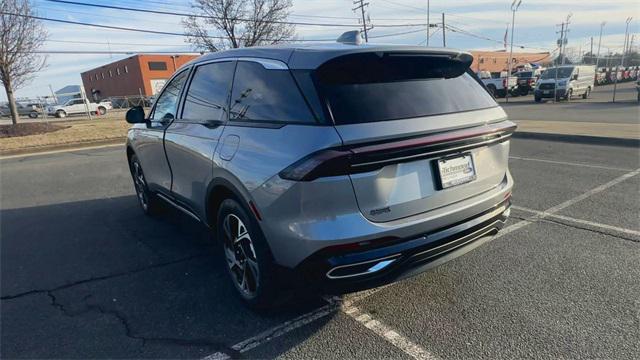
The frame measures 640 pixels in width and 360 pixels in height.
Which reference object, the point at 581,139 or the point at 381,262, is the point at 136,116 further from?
the point at 581,139

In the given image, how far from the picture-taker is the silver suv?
2.29 meters

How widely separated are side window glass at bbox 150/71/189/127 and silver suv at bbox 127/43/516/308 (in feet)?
3.41

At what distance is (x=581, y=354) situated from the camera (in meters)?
2.39

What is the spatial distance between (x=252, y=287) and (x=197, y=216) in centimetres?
106

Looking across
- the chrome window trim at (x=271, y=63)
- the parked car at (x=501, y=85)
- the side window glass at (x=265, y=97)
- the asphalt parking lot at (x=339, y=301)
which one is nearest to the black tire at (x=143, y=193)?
the asphalt parking lot at (x=339, y=301)

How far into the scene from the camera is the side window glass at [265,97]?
8.14ft

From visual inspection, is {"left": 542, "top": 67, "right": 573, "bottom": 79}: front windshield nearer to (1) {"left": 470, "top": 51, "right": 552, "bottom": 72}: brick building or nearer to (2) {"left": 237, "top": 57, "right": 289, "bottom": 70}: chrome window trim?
(2) {"left": 237, "top": 57, "right": 289, "bottom": 70}: chrome window trim

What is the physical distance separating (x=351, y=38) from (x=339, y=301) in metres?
2.05

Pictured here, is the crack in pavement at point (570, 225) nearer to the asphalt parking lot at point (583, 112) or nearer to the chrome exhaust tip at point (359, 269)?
the chrome exhaust tip at point (359, 269)

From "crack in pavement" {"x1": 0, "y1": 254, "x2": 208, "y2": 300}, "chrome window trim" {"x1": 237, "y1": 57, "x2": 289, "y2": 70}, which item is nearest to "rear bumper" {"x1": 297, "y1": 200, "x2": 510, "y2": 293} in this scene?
"chrome window trim" {"x1": 237, "y1": 57, "x2": 289, "y2": 70}

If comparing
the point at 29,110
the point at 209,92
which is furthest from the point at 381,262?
the point at 29,110

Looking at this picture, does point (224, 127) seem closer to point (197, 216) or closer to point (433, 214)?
point (197, 216)


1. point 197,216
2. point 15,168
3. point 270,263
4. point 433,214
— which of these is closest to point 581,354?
point 433,214

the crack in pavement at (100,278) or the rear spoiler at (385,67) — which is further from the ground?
Result: the rear spoiler at (385,67)
